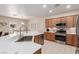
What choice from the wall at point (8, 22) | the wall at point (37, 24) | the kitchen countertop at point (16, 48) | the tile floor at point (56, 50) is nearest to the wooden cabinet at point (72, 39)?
the tile floor at point (56, 50)

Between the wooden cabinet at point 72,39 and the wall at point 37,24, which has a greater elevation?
the wall at point 37,24

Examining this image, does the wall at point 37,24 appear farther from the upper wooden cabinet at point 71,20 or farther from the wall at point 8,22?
the upper wooden cabinet at point 71,20

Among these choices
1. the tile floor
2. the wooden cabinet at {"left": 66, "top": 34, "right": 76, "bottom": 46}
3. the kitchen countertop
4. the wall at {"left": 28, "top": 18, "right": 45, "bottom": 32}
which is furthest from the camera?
the wooden cabinet at {"left": 66, "top": 34, "right": 76, "bottom": 46}

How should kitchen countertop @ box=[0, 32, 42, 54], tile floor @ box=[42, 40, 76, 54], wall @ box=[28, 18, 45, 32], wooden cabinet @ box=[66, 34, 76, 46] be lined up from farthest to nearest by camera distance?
wooden cabinet @ box=[66, 34, 76, 46] < tile floor @ box=[42, 40, 76, 54] < wall @ box=[28, 18, 45, 32] < kitchen countertop @ box=[0, 32, 42, 54]

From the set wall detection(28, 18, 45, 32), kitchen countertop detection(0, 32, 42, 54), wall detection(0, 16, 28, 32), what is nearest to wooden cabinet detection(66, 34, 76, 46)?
wall detection(28, 18, 45, 32)

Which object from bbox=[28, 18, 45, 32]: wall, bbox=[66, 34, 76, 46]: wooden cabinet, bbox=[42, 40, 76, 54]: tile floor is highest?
bbox=[28, 18, 45, 32]: wall

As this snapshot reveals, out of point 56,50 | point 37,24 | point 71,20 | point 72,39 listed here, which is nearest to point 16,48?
point 37,24

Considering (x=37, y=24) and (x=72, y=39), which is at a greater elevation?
(x=37, y=24)

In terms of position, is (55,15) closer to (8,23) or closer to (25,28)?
(25,28)

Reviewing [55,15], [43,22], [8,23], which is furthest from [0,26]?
[55,15]

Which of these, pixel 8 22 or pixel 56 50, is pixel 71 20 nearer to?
pixel 56 50

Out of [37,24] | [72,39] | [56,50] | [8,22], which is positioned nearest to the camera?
[8,22]

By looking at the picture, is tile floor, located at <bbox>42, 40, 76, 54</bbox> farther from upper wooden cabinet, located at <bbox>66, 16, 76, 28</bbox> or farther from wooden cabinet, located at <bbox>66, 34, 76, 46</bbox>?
upper wooden cabinet, located at <bbox>66, 16, 76, 28</bbox>

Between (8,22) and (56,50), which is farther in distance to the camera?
(56,50)
